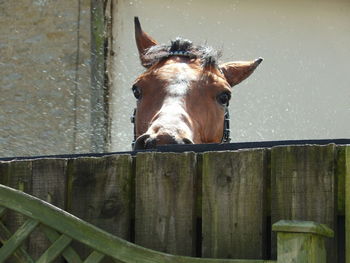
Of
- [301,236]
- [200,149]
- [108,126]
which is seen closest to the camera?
[301,236]

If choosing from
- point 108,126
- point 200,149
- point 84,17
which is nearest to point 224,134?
point 200,149

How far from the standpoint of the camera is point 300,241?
269 centimetres

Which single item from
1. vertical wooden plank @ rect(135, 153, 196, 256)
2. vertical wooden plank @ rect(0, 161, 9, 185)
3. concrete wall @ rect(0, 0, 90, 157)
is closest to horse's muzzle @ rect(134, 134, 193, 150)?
vertical wooden plank @ rect(0, 161, 9, 185)

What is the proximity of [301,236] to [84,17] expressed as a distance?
8.37 m

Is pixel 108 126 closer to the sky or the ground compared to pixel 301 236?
closer to the sky

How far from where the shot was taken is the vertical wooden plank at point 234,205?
292cm

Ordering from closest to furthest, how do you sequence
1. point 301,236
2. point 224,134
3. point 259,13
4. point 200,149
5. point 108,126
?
point 301,236, point 200,149, point 224,134, point 108,126, point 259,13

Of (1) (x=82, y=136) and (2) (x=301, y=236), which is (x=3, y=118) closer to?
(1) (x=82, y=136)

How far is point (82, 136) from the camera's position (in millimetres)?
10484

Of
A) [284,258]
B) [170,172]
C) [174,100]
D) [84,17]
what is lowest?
[284,258]

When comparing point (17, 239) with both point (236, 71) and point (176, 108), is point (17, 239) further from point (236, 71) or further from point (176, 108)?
point (236, 71)

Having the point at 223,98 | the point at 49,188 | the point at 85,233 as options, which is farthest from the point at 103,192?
the point at 223,98

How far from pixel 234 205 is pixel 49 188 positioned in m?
0.63

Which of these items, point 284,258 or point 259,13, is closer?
point 284,258
